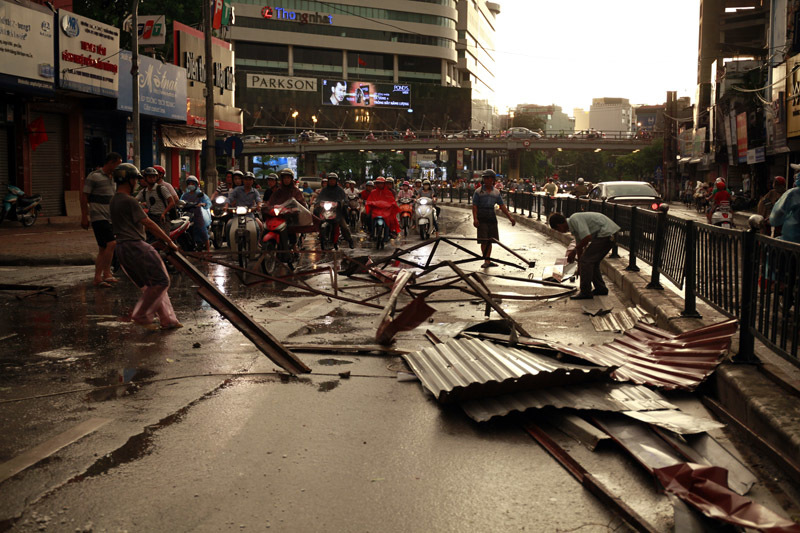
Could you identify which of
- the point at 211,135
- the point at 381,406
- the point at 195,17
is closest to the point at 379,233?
the point at 211,135

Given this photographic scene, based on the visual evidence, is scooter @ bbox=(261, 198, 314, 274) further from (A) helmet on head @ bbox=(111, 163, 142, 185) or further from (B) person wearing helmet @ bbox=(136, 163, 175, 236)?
(A) helmet on head @ bbox=(111, 163, 142, 185)

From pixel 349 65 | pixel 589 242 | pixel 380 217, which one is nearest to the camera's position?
pixel 589 242

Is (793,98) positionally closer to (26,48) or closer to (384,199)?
(384,199)

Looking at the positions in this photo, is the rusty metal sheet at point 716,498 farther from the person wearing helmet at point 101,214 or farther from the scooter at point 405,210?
the scooter at point 405,210

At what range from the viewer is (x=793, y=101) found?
34.1 metres

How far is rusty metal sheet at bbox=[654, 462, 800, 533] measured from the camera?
11.2 feet

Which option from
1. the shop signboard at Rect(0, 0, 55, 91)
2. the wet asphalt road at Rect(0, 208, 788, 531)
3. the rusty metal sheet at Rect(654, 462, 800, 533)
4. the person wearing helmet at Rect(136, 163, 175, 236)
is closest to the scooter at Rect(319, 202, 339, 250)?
the person wearing helmet at Rect(136, 163, 175, 236)

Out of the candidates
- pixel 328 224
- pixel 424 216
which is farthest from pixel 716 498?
pixel 424 216

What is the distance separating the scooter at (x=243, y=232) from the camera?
45.8ft

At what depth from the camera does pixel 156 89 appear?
3198 cm

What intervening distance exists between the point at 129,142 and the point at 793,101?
2588 cm

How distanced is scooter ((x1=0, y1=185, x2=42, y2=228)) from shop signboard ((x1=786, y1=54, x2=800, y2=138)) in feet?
88.0

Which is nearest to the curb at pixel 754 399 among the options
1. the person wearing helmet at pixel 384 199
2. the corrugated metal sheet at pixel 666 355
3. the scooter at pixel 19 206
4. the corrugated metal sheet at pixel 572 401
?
the corrugated metal sheet at pixel 666 355

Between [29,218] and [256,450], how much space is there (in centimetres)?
2158
